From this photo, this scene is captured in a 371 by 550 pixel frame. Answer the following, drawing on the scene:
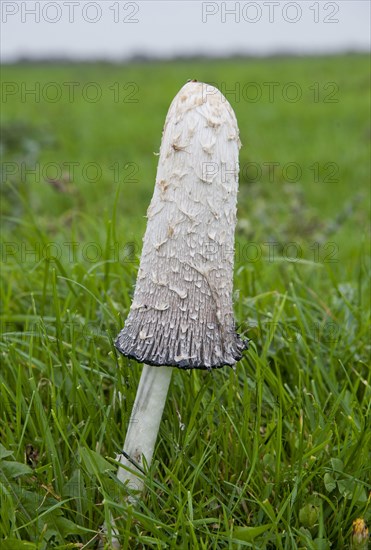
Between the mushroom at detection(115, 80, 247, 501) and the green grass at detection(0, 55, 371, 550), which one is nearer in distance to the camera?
the mushroom at detection(115, 80, 247, 501)

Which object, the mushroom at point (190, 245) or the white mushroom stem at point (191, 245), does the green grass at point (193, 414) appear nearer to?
the white mushroom stem at point (191, 245)

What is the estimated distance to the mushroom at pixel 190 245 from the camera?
1.62 m

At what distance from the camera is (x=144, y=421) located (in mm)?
1940

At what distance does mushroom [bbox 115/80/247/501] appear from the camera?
162 cm

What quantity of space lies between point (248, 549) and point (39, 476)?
2.25 feet

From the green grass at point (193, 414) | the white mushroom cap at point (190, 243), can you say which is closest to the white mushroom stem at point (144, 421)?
the green grass at point (193, 414)

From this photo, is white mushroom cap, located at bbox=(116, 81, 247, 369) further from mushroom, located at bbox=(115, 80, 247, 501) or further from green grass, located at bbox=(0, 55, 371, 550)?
Answer: green grass, located at bbox=(0, 55, 371, 550)

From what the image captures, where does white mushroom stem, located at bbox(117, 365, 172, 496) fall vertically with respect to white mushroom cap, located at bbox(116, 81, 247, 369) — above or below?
below

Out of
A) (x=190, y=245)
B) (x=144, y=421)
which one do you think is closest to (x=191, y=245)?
(x=190, y=245)

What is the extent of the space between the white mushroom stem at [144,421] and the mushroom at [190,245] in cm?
11

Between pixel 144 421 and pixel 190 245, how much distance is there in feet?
1.95

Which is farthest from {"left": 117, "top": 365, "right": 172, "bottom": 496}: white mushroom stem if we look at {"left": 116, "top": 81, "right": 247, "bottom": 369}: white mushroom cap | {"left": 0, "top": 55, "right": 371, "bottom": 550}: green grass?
{"left": 116, "top": 81, "right": 247, "bottom": 369}: white mushroom cap

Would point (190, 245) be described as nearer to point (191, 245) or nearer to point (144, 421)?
point (191, 245)

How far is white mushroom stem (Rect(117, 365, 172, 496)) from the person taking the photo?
1915 millimetres
